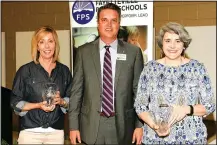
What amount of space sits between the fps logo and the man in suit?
607 millimetres

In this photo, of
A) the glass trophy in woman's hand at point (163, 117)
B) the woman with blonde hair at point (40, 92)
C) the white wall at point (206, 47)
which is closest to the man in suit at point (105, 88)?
the woman with blonde hair at point (40, 92)

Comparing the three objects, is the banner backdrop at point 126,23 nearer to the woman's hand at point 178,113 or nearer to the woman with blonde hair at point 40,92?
the woman with blonde hair at point 40,92

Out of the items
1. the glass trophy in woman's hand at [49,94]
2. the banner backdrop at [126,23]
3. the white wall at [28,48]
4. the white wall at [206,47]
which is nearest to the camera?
the glass trophy in woman's hand at [49,94]

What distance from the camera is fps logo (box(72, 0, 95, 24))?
3.43m

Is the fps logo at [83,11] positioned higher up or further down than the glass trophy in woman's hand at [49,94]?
higher up

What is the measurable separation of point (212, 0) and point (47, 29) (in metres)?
1.98

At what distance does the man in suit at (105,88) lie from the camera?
9.14 feet

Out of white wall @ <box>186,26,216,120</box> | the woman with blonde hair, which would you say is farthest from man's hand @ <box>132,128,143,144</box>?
white wall @ <box>186,26,216,120</box>

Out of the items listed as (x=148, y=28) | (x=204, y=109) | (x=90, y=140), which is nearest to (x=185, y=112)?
(x=204, y=109)

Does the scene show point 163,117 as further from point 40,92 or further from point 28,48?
point 28,48

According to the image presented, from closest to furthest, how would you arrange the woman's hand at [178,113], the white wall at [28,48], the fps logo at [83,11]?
the woman's hand at [178,113], the fps logo at [83,11], the white wall at [28,48]

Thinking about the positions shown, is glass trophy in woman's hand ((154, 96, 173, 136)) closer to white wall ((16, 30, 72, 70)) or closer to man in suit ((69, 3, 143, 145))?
man in suit ((69, 3, 143, 145))

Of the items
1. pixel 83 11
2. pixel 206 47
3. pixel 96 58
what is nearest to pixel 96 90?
pixel 96 58

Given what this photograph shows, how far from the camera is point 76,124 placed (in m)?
2.83
